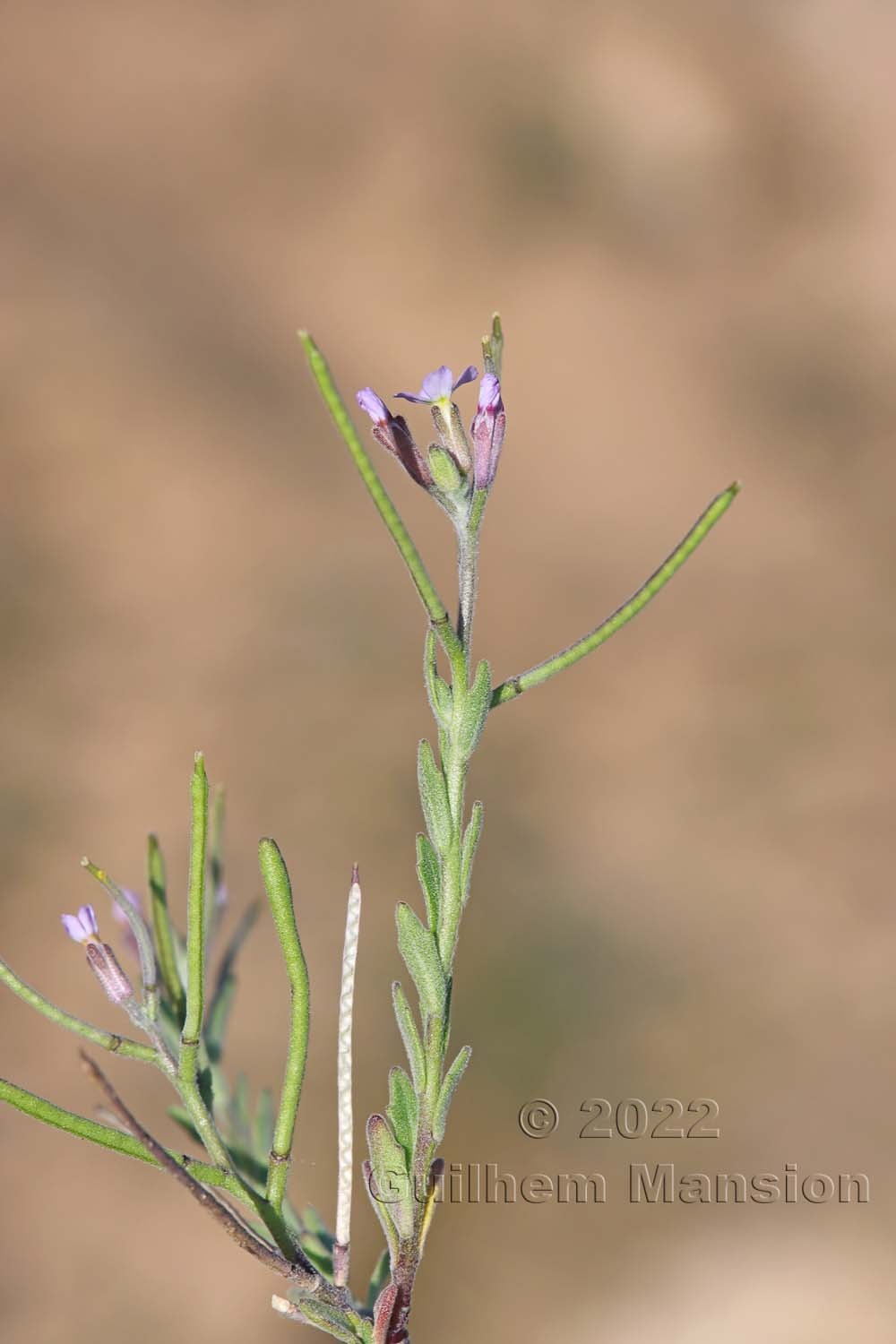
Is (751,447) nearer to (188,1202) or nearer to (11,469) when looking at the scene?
(11,469)

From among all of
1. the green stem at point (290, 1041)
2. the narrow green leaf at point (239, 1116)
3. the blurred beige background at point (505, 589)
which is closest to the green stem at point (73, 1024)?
the green stem at point (290, 1041)

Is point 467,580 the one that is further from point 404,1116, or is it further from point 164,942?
point 164,942

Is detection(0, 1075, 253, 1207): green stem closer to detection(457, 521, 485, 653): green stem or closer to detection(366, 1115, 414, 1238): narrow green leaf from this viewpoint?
detection(366, 1115, 414, 1238): narrow green leaf

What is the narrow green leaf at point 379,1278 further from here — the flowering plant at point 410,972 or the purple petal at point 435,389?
the purple petal at point 435,389

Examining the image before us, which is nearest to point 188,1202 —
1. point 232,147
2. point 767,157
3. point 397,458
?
point 397,458

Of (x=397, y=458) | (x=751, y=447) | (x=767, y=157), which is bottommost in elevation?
(x=397, y=458)

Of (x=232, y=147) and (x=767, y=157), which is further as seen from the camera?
(x=767, y=157)
